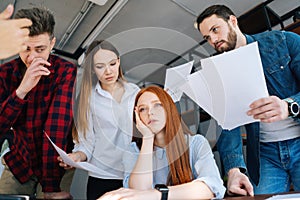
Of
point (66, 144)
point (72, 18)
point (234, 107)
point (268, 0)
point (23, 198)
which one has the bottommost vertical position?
point (23, 198)

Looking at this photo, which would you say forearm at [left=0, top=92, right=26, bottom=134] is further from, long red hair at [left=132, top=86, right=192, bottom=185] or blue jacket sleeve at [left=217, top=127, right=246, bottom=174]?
blue jacket sleeve at [left=217, top=127, right=246, bottom=174]

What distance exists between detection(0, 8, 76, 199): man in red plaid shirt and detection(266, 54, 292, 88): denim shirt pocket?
725mm

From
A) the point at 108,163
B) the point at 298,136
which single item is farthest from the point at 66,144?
the point at 298,136

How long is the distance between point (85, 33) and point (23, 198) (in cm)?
54

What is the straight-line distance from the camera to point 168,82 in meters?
1.00

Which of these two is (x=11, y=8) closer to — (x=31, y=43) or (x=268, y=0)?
(x=31, y=43)

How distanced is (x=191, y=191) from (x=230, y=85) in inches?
14.1

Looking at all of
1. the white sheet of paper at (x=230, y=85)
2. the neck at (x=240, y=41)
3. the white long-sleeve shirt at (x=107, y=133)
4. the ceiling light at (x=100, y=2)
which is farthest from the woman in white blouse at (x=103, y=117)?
the neck at (x=240, y=41)

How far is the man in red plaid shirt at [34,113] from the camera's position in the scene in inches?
31.4

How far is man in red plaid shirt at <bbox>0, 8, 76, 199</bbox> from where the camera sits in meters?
0.80

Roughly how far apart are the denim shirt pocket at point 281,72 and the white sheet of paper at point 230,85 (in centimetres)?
18

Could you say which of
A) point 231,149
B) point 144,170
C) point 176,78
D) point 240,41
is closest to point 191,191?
point 144,170

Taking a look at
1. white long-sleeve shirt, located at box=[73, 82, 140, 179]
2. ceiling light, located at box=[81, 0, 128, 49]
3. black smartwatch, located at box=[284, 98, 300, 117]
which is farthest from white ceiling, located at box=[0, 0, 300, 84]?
black smartwatch, located at box=[284, 98, 300, 117]

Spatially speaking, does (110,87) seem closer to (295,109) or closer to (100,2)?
(100,2)
